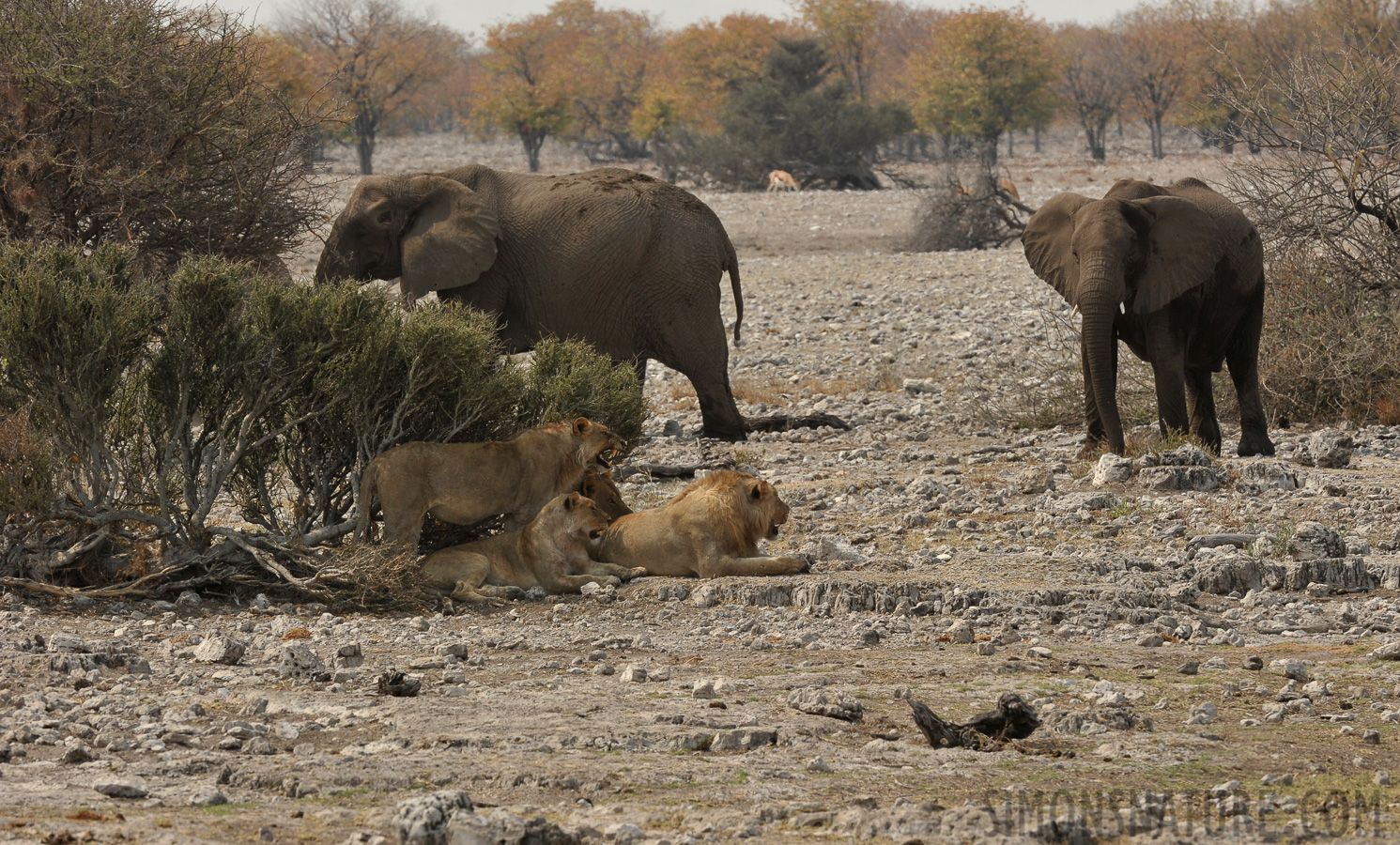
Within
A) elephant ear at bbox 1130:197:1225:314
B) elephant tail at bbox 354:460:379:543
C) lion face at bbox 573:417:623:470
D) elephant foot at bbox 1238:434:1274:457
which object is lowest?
elephant foot at bbox 1238:434:1274:457

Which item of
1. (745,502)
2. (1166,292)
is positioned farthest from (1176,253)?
(745,502)

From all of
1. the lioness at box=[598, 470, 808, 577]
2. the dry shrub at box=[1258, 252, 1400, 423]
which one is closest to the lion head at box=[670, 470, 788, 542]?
the lioness at box=[598, 470, 808, 577]

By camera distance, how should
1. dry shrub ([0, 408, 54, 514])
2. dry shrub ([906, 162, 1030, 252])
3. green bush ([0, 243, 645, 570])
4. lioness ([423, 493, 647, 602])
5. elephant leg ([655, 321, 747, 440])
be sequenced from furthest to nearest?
dry shrub ([906, 162, 1030, 252]) < elephant leg ([655, 321, 747, 440]) < lioness ([423, 493, 647, 602]) < green bush ([0, 243, 645, 570]) < dry shrub ([0, 408, 54, 514])

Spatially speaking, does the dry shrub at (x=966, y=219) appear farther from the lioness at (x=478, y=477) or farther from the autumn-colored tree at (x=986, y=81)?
the autumn-colored tree at (x=986, y=81)

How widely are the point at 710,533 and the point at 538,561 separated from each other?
0.93m

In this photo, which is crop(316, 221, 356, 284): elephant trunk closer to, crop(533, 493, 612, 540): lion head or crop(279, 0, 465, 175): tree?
crop(533, 493, 612, 540): lion head

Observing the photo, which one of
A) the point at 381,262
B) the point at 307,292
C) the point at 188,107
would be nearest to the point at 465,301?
the point at 381,262

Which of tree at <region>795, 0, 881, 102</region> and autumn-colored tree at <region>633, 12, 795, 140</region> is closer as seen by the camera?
autumn-colored tree at <region>633, 12, 795, 140</region>

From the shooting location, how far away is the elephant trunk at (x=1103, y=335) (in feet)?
39.5

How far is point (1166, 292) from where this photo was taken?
1212 cm

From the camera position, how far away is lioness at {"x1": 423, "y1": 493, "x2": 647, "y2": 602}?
28.7ft

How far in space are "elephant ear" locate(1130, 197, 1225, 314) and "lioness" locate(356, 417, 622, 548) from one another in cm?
483

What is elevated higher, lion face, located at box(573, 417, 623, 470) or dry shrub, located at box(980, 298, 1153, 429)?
lion face, located at box(573, 417, 623, 470)

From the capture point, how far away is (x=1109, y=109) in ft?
226
